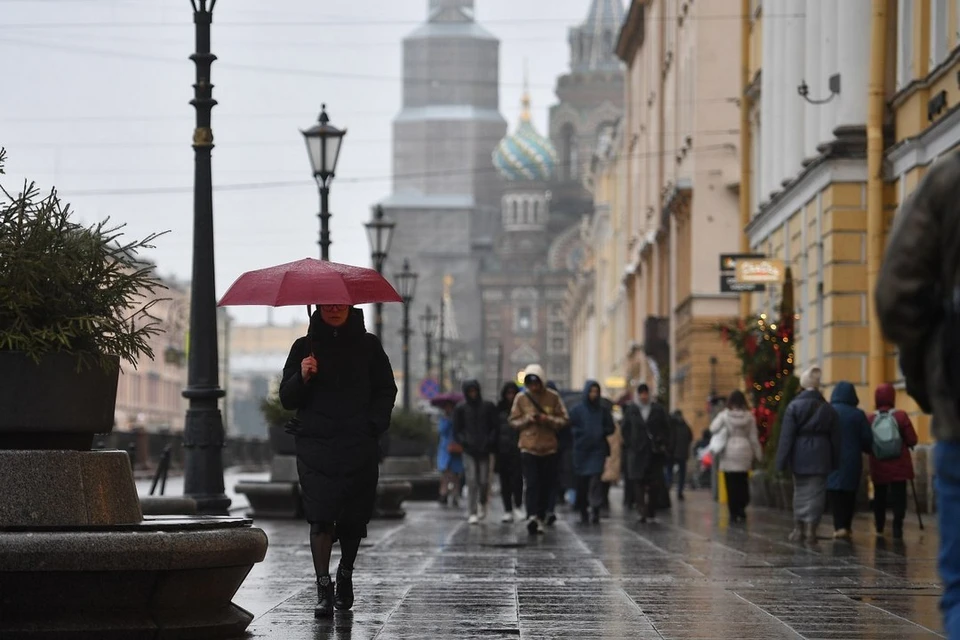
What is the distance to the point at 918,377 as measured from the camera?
5.26m

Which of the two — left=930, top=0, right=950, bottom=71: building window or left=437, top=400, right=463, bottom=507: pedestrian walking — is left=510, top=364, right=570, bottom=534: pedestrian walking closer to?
left=930, top=0, right=950, bottom=71: building window

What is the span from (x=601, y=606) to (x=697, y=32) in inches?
1448

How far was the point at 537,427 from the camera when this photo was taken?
21359mm

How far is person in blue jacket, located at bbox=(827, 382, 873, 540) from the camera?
1933cm

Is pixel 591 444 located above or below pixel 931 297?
below

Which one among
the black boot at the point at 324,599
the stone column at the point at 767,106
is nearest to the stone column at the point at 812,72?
the stone column at the point at 767,106

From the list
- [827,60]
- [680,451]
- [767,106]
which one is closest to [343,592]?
[827,60]

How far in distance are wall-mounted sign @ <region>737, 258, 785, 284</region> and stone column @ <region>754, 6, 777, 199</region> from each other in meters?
3.63

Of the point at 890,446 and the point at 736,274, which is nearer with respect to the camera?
the point at 890,446

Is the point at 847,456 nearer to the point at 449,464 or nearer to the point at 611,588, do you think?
the point at 611,588

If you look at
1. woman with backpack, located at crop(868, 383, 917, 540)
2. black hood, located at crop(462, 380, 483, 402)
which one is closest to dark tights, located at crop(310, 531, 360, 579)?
woman with backpack, located at crop(868, 383, 917, 540)

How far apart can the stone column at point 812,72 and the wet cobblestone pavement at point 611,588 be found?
32.0 ft

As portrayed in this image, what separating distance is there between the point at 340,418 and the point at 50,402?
2281mm

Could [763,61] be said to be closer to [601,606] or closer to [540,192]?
[601,606]
